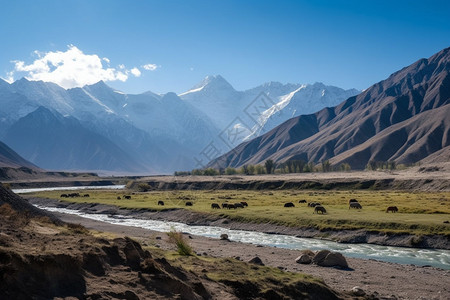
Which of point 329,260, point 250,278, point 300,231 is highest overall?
point 250,278

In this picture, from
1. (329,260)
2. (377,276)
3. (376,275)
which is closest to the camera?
(377,276)

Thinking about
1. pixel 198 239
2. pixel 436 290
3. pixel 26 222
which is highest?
pixel 26 222

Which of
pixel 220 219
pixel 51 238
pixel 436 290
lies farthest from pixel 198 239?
pixel 51 238

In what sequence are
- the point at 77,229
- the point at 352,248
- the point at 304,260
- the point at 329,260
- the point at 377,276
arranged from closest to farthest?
the point at 77,229 < the point at 377,276 < the point at 329,260 < the point at 304,260 < the point at 352,248

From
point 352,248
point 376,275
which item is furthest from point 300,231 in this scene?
point 376,275

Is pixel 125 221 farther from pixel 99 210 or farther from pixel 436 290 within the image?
pixel 436 290

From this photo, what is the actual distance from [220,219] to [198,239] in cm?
1954

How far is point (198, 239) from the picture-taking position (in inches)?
1804

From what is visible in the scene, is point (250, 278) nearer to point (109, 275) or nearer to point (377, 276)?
point (109, 275)

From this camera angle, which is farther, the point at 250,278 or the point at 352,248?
the point at 352,248

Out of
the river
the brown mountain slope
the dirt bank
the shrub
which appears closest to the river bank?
the river

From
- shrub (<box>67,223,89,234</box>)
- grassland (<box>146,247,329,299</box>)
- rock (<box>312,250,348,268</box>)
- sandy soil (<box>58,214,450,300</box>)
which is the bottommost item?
sandy soil (<box>58,214,450,300</box>)

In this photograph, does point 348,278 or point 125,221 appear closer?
point 348,278

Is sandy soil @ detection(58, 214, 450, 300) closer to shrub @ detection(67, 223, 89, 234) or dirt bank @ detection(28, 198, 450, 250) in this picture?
dirt bank @ detection(28, 198, 450, 250)
